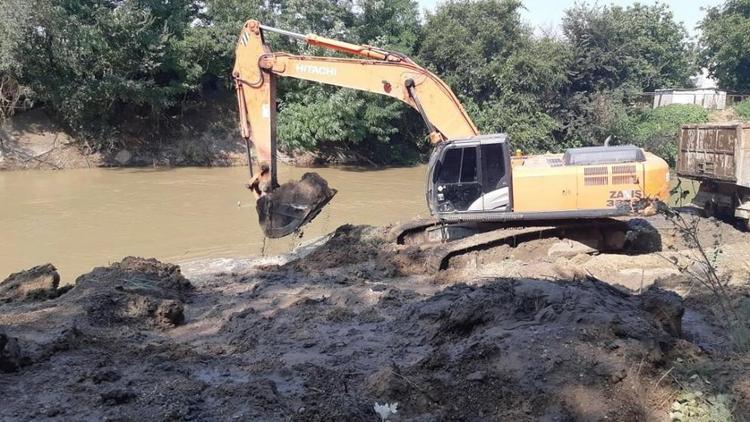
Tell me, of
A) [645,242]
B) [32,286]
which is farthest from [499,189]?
[32,286]

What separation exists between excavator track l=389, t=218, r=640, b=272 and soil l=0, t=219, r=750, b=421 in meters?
1.98

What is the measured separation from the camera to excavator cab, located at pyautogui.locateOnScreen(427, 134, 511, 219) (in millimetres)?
9797

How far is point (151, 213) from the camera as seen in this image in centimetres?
1691

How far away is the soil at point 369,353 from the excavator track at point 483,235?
6.50ft

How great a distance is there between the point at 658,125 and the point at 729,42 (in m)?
10.6

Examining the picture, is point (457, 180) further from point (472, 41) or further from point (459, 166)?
point (472, 41)

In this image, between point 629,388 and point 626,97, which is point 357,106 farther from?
point 629,388

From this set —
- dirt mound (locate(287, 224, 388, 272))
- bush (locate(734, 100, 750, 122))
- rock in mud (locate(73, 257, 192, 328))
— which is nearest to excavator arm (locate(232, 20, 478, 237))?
dirt mound (locate(287, 224, 388, 272))

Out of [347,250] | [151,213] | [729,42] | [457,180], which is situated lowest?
[151,213]

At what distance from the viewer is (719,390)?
369 centimetres

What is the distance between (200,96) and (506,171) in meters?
20.7

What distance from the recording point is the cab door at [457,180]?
9.85 meters

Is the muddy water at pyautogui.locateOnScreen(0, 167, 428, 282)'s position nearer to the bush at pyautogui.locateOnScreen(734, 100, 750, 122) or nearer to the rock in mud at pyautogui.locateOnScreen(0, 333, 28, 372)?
the rock in mud at pyautogui.locateOnScreen(0, 333, 28, 372)

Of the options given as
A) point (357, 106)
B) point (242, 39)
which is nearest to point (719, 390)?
point (242, 39)
